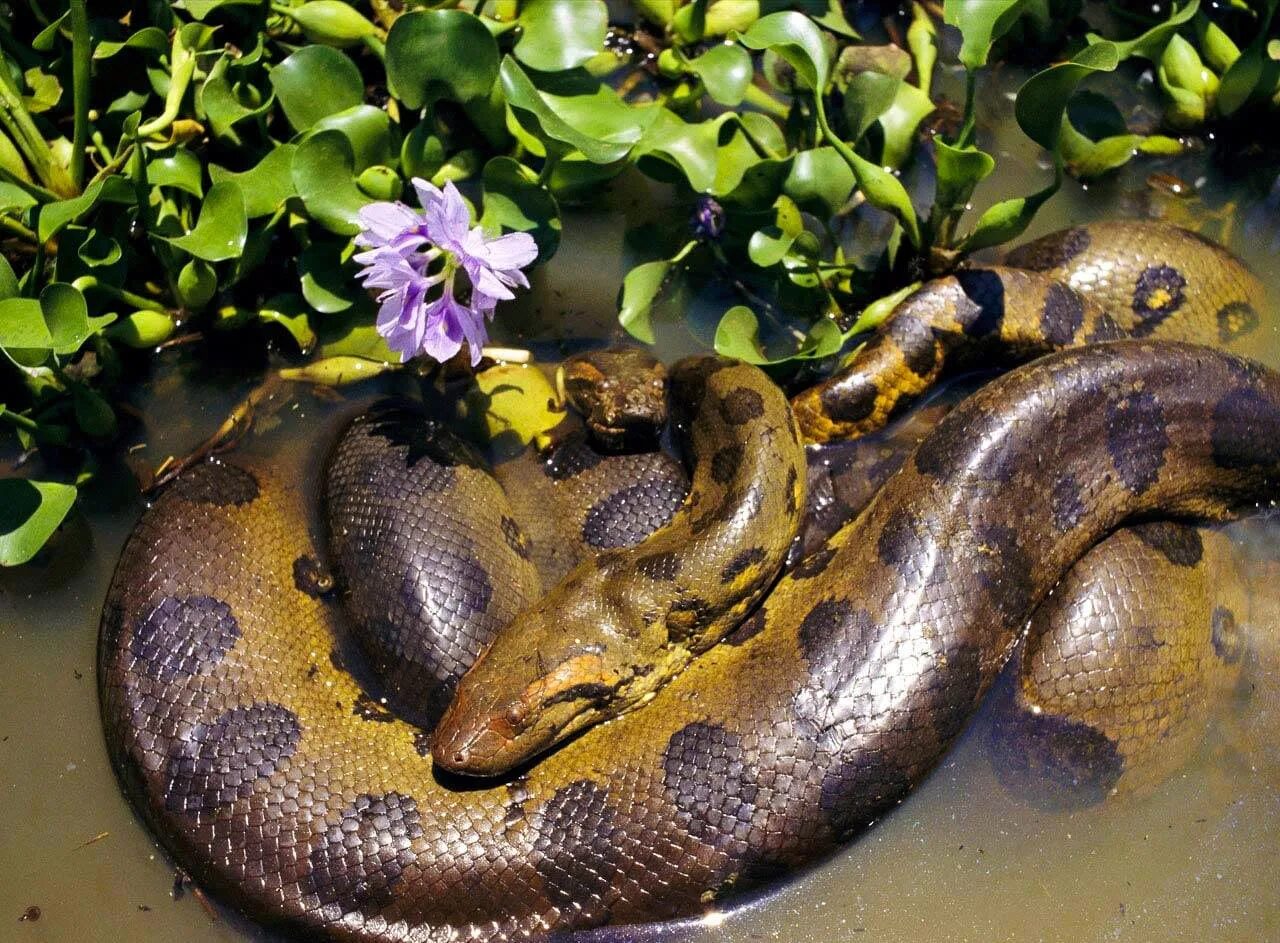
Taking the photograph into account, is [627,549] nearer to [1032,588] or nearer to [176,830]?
[1032,588]

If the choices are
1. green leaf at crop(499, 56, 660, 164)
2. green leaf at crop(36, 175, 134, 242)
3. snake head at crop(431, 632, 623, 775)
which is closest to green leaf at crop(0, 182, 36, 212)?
green leaf at crop(36, 175, 134, 242)

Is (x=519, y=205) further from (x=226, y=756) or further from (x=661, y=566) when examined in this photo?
(x=226, y=756)

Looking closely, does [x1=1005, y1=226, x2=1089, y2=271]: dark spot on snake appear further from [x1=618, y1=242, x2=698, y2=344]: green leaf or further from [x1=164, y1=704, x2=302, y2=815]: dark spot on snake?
[x1=164, y1=704, x2=302, y2=815]: dark spot on snake

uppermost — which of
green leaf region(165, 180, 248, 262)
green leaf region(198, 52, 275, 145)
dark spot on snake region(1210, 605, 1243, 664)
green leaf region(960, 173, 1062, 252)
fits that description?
green leaf region(198, 52, 275, 145)

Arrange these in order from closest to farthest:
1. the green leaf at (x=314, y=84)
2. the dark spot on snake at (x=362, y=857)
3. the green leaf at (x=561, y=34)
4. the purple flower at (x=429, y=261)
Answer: the purple flower at (x=429, y=261) → the dark spot on snake at (x=362, y=857) → the green leaf at (x=314, y=84) → the green leaf at (x=561, y=34)

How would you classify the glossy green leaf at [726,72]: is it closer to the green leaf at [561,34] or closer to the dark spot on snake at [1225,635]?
the green leaf at [561,34]

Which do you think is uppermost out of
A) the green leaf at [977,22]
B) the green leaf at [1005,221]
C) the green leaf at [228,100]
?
the green leaf at [977,22]

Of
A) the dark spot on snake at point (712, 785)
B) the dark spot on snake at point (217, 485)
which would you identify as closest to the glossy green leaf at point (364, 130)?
the dark spot on snake at point (217, 485)
